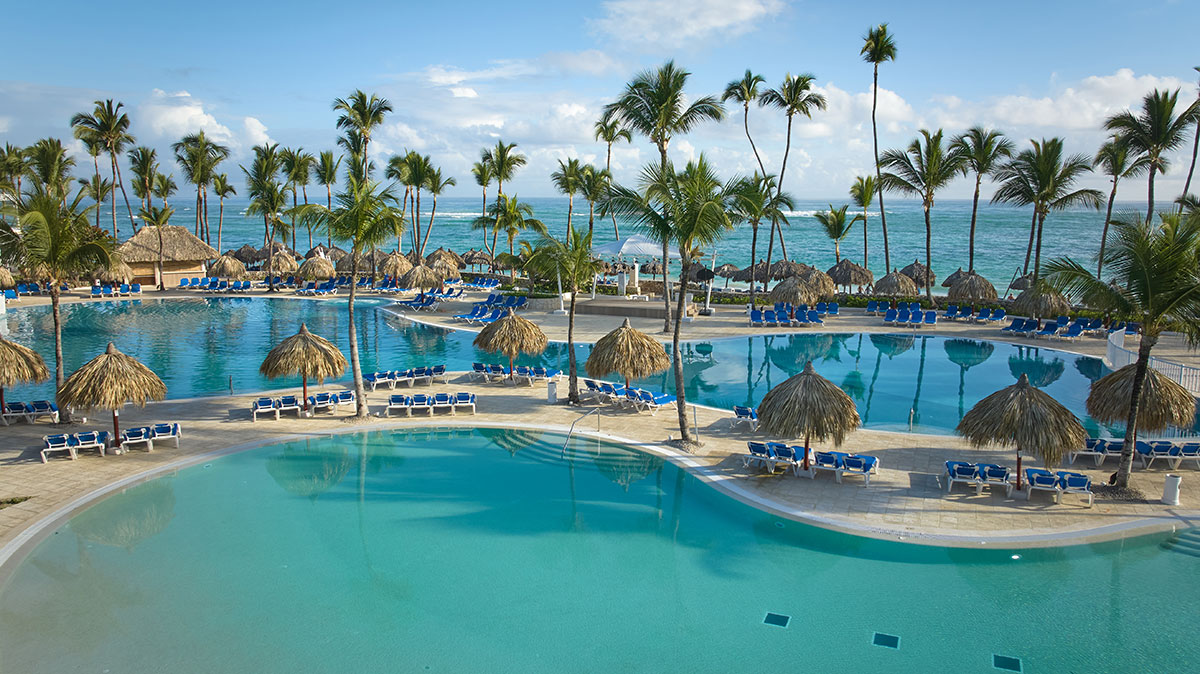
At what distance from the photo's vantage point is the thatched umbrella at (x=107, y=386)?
13.2m

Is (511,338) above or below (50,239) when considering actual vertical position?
below

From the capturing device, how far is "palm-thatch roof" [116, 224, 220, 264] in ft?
128

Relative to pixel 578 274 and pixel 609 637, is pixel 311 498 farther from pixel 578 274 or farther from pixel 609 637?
pixel 578 274

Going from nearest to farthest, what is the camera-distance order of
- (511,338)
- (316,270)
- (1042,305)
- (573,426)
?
(573,426) < (511,338) < (1042,305) < (316,270)

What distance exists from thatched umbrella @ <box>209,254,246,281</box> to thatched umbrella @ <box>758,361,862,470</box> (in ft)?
120

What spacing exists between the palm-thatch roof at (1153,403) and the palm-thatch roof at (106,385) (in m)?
16.7

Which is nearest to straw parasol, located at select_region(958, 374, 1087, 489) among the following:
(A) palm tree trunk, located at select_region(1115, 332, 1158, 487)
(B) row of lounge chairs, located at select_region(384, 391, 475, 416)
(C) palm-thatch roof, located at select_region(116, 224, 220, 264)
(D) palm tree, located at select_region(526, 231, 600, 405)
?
(A) palm tree trunk, located at select_region(1115, 332, 1158, 487)

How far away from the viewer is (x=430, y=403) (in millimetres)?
16453

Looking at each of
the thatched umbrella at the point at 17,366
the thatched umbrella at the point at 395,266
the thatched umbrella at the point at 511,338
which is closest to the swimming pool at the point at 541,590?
the thatched umbrella at the point at 17,366

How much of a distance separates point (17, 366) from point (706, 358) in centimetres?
1706

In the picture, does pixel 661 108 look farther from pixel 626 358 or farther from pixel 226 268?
pixel 226 268

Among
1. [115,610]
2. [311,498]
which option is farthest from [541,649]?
[311,498]

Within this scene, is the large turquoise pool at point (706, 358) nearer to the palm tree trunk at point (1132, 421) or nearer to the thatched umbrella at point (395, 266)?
the palm tree trunk at point (1132, 421)

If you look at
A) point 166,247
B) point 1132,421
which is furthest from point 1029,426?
point 166,247
